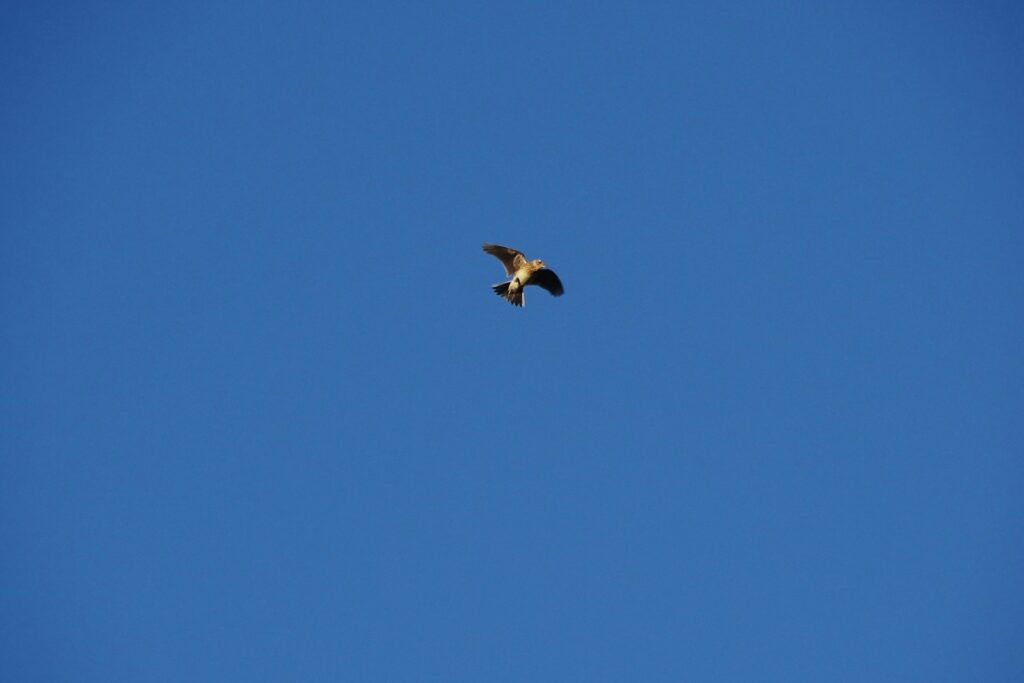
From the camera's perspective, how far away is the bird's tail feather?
36.1 metres

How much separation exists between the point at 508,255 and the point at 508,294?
1.18 meters

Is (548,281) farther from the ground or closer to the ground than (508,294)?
farther from the ground

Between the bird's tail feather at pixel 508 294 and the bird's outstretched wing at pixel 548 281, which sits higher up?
the bird's outstretched wing at pixel 548 281

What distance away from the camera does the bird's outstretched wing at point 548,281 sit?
118ft

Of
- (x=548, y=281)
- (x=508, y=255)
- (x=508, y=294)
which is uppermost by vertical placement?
(x=508, y=255)

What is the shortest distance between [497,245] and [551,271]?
1.79 m

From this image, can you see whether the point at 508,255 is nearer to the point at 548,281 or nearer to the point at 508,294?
the point at 508,294

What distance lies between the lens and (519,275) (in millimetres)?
35969

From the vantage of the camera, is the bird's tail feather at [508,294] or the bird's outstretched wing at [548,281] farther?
the bird's tail feather at [508,294]

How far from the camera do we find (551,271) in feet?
118

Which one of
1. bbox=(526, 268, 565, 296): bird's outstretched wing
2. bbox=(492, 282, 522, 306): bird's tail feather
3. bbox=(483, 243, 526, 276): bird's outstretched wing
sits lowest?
bbox=(492, 282, 522, 306): bird's tail feather

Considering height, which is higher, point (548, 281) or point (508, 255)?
point (508, 255)

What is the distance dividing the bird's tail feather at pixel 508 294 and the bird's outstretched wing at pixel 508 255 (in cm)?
53

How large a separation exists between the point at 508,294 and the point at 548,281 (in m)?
1.27
